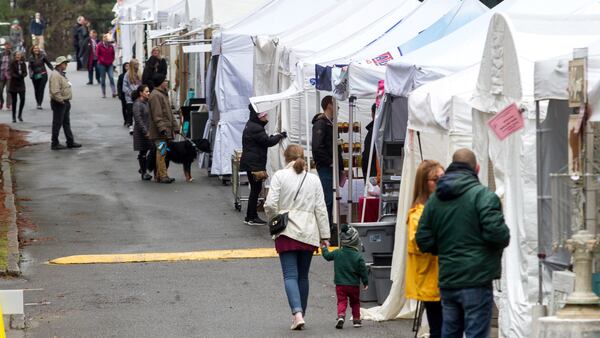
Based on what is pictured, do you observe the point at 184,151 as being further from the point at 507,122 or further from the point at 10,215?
the point at 507,122

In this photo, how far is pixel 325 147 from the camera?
17.3 meters

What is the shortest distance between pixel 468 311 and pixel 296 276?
3.46 metres

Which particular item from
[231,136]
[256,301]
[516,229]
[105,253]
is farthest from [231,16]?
[516,229]

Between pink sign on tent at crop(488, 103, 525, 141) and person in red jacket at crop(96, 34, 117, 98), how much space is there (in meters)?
28.6

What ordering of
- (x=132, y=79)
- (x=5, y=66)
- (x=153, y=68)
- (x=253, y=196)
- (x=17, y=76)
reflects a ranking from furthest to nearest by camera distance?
(x=5, y=66)
(x=17, y=76)
(x=132, y=79)
(x=153, y=68)
(x=253, y=196)

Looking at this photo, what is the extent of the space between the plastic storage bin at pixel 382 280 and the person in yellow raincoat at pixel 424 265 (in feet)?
11.5

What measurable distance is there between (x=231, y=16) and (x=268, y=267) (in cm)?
1110

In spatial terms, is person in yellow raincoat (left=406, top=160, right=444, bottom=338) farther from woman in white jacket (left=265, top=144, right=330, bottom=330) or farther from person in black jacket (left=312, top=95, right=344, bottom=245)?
person in black jacket (left=312, top=95, right=344, bottom=245)

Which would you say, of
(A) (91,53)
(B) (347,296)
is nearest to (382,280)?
(B) (347,296)

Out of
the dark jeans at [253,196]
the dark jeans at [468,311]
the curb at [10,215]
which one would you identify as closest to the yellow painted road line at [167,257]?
the curb at [10,215]

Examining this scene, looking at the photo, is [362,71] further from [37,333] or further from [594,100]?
[594,100]

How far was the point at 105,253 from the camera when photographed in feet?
55.2

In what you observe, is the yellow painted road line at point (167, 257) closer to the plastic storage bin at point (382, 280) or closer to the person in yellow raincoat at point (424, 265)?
the plastic storage bin at point (382, 280)

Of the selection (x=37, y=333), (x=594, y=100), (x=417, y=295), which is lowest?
(x=37, y=333)
